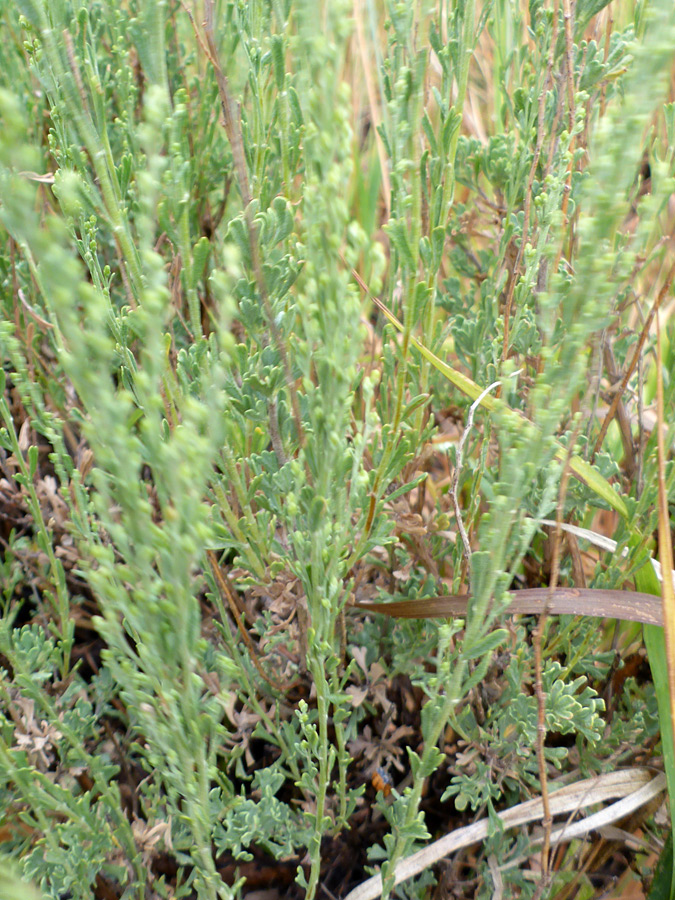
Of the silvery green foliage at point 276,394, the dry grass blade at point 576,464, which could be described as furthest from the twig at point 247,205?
the dry grass blade at point 576,464

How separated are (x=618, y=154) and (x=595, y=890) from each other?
3.64 feet

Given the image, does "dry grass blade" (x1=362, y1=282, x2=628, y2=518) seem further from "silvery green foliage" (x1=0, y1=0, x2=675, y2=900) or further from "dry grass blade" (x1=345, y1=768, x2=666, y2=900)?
"dry grass blade" (x1=345, y1=768, x2=666, y2=900)

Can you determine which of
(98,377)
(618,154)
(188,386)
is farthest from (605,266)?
(188,386)

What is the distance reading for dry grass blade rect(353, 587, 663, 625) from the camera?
965 mm

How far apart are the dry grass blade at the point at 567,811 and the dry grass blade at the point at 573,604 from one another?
266 mm

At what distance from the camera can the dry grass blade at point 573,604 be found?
96 centimetres

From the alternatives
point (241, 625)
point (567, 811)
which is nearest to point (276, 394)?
point (241, 625)

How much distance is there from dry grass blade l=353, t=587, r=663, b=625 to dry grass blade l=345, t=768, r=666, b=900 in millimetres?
266

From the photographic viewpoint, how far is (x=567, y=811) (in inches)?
41.3

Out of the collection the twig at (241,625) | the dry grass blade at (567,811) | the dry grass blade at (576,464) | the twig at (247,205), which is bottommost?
the dry grass blade at (567,811)

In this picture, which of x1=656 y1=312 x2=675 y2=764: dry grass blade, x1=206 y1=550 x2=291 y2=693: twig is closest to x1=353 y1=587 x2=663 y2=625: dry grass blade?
x1=656 y1=312 x2=675 y2=764: dry grass blade

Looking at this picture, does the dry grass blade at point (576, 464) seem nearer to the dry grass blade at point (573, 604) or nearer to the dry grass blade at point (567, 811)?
the dry grass blade at point (573, 604)

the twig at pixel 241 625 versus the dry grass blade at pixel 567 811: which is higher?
the twig at pixel 241 625

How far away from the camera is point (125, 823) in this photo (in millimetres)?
917
